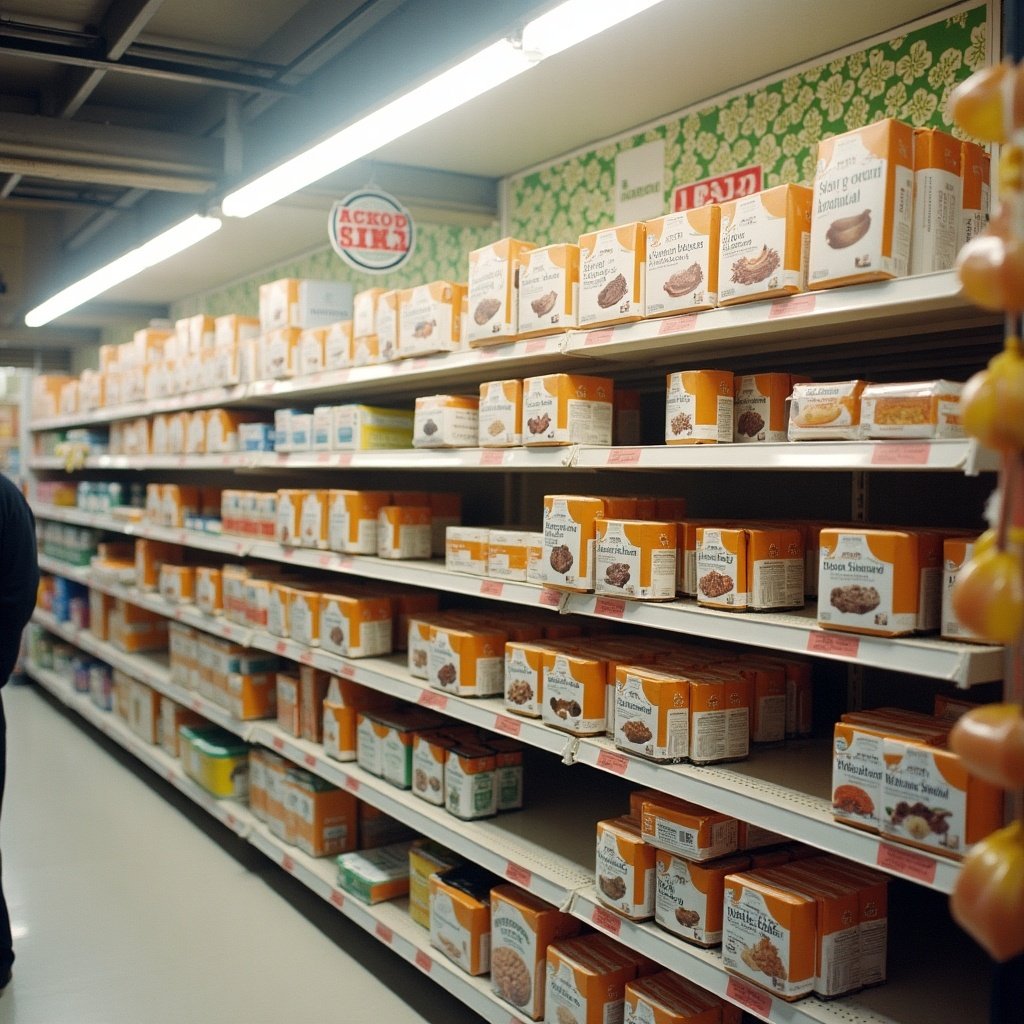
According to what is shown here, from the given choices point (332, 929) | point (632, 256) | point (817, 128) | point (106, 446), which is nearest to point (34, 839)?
point (332, 929)

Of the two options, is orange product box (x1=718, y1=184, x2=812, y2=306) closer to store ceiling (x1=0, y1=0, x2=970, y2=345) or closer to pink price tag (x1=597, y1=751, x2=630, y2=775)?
store ceiling (x1=0, y1=0, x2=970, y2=345)

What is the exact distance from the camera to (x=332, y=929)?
3.91 meters

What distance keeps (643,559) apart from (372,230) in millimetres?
2226

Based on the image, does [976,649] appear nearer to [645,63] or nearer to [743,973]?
[743,973]

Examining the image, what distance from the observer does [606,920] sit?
8.23 ft

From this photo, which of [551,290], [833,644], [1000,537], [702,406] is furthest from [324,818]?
[1000,537]

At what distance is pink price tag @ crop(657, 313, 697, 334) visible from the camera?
2.28 meters

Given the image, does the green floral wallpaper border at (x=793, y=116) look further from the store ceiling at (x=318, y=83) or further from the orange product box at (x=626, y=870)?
the orange product box at (x=626, y=870)

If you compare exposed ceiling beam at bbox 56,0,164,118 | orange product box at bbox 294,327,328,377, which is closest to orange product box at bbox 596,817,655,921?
orange product box at bbox 294,327,328,377

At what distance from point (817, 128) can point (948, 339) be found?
99 cm

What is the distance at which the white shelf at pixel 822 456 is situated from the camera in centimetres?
171

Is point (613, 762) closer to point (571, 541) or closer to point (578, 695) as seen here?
point (578, 695)

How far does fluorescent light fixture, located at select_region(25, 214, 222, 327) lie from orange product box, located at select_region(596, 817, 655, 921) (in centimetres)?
299

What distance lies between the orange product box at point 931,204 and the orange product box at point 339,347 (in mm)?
2284
